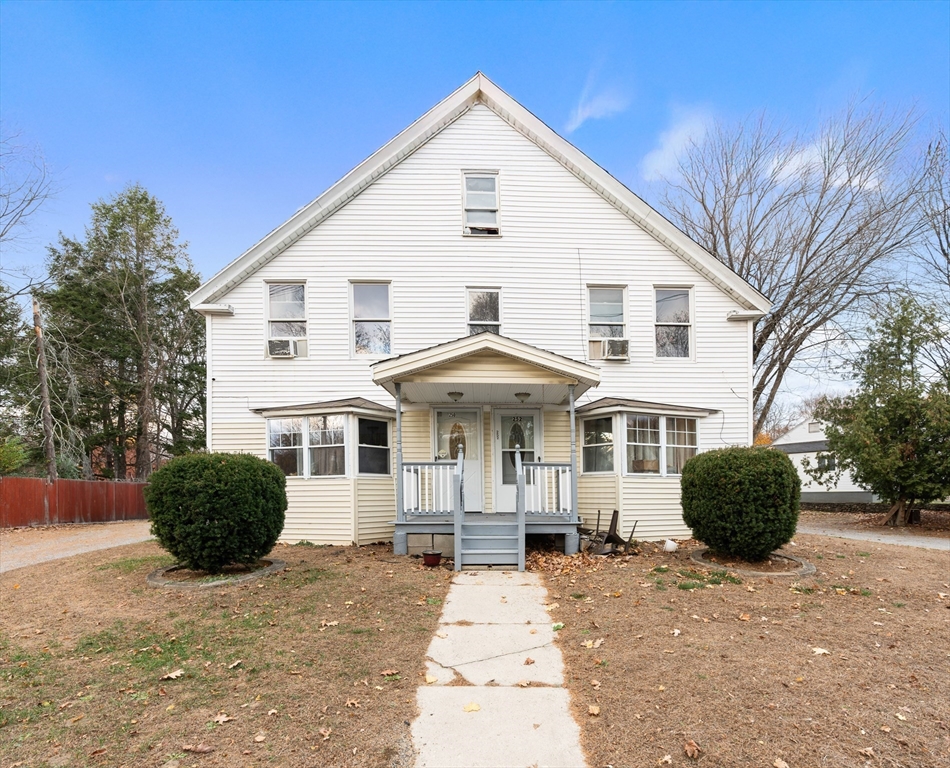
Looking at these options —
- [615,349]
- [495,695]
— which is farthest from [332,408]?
[495,695]

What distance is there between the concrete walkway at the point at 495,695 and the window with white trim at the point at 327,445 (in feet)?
16.6

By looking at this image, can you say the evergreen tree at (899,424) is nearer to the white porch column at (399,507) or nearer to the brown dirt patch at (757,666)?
the brown dirt patch at (757,666)

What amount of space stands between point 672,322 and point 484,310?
13.4 ft

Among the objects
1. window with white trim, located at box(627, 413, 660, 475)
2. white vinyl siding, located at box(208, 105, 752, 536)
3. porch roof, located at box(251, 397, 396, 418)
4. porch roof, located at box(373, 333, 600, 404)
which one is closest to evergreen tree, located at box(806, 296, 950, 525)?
white vinyl siding, located at box(208, 105, 752, 536)

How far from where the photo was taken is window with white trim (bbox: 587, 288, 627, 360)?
12.6 m

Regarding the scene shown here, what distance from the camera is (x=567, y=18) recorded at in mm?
14383

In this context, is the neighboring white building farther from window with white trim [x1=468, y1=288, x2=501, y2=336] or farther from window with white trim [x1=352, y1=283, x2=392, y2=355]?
window with white trim [x1=352, y1=283, x2=392, y2=355]

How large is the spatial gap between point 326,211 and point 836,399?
45.3 feet

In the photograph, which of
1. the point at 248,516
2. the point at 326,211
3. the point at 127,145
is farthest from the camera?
the point at 127,145

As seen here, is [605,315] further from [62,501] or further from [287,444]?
[62,501]

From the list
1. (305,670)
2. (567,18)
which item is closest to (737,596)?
(305,670)

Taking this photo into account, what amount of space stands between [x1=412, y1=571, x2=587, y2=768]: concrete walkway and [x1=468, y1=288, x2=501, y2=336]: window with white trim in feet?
21.3

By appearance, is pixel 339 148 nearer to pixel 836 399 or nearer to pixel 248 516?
pixel 248 516

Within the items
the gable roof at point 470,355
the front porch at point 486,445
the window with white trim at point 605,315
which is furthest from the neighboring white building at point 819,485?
the gable roof at point 470,355
